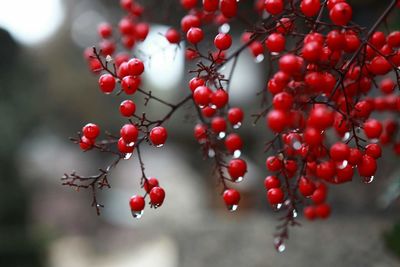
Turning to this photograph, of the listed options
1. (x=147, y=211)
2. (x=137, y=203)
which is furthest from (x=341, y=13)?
(x=147, y=211)

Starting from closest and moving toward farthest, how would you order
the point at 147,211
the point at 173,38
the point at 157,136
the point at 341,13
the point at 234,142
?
the point at 341,13 < the point at 157,136 < the point at 234,142 < the point at 173,38 < the point at 147,211

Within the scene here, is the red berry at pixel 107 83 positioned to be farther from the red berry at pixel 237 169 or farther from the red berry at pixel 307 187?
the red berry at pixel 307 187

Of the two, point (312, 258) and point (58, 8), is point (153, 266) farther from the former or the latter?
point (58, 8)

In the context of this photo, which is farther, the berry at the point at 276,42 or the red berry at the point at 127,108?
the red berry at the point at 127,108

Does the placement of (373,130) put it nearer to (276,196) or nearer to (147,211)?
(276,196)

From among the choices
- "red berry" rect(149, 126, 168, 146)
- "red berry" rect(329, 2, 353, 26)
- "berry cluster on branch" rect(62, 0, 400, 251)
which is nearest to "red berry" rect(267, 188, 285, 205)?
"berry cluster on branch" rect(62, 0, 400, 251)

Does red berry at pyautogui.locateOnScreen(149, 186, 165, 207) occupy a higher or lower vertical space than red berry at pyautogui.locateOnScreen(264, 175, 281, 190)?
higher

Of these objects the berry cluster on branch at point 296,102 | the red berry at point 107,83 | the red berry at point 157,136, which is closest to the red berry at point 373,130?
the berry cluster on branch at point 296,102

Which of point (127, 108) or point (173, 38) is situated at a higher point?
point (173, 38)

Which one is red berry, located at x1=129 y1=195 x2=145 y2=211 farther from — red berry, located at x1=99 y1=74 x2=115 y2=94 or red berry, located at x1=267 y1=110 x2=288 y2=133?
red berry, located at x1=267 y1=110 x2=288 y2=133
